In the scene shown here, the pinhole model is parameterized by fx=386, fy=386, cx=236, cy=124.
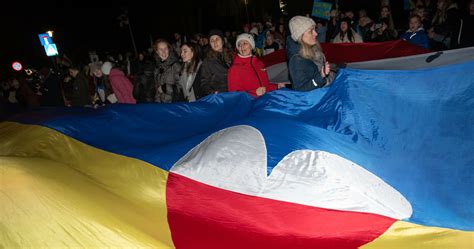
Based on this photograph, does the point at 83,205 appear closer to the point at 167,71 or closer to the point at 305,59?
the point at 305,59

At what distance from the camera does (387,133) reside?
3092mm

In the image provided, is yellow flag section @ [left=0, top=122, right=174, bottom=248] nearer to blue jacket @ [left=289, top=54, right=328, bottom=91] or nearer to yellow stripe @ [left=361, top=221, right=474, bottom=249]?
yellow stripe @ [left=361, top=221, right=474, bottom=249]

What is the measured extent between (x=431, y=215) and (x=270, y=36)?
8.29 metres

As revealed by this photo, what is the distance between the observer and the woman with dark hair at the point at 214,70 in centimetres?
510

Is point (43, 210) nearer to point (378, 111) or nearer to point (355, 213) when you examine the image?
point (355, 213)

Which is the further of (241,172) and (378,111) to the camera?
(378,111)

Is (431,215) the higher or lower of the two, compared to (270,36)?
lower

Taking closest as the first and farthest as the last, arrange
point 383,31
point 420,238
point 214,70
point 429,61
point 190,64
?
point 420,238 → point 429,61 → point 214,70 → point 190,64 → point 383,31

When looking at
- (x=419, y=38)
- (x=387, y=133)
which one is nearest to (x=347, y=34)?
(x=419, y=38)

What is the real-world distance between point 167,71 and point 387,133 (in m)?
3.35

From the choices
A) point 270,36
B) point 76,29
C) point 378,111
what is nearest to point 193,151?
point 378,111

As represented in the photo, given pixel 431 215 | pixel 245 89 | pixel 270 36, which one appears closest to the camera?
pixel 431 215

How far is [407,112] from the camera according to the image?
3139 millimetres

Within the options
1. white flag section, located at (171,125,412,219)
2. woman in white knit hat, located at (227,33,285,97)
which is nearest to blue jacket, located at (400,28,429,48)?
woman in white knit hat, located at (227,33,285,97)
